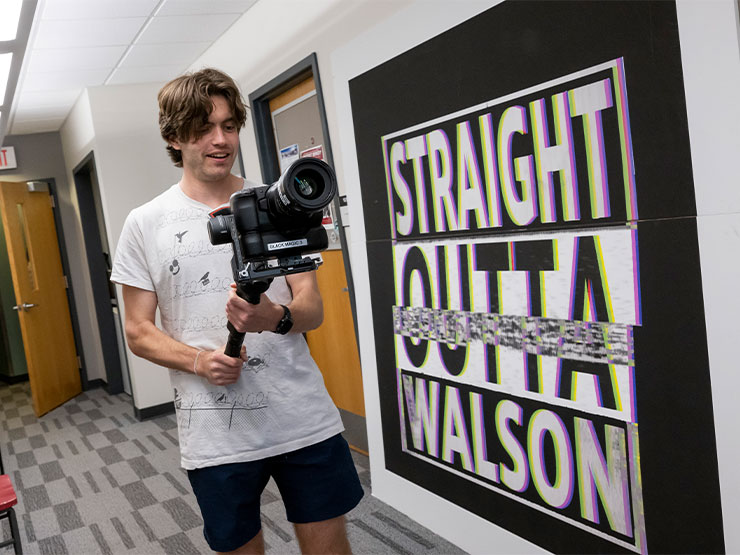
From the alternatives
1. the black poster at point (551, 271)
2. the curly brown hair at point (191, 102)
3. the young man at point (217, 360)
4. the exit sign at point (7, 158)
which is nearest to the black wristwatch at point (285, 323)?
the young man at point (217, 360)

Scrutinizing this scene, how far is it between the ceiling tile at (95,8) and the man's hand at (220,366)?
2.35 meters

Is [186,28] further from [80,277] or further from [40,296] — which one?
[80,277]

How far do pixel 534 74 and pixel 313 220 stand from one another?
2.39 ft

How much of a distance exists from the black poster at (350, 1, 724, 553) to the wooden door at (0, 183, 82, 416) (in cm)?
381

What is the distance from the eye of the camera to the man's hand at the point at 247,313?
1.06m

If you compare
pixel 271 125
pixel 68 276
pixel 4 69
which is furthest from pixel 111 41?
pixel 68 276

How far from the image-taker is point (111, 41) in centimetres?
344

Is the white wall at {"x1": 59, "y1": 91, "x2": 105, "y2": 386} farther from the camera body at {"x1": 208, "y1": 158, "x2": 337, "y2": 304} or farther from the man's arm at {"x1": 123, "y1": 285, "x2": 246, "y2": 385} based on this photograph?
the camera body at {"x1": 208, "y1": 158, "x2": 337, "y2": 304}

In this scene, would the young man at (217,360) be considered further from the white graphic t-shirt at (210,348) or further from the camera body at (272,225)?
the camera body at (272,225)

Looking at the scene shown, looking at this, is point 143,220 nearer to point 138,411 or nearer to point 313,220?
point 313,220

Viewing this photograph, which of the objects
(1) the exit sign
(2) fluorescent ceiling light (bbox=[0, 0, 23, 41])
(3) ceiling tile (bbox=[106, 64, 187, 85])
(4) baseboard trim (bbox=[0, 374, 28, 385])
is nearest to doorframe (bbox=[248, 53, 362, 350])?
(3) ceiling tile (bbox=[106, 64, 187, 85])

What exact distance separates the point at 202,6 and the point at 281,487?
260 cm

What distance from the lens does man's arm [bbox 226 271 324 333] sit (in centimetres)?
106

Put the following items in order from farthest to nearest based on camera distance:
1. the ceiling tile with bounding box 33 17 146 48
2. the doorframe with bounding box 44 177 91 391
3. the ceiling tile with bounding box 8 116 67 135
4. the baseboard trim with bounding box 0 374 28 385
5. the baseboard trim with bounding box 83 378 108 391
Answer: the baseboard trim with bounding box 0 374 28 385, the baseboard trim with bounding box 83 378 108 391, the doorframe with bounding box 44 177 91 391, the ceiling tile with bounding box 8 116 67 135, the ceiling tile with bounding box 33 17 146 48
